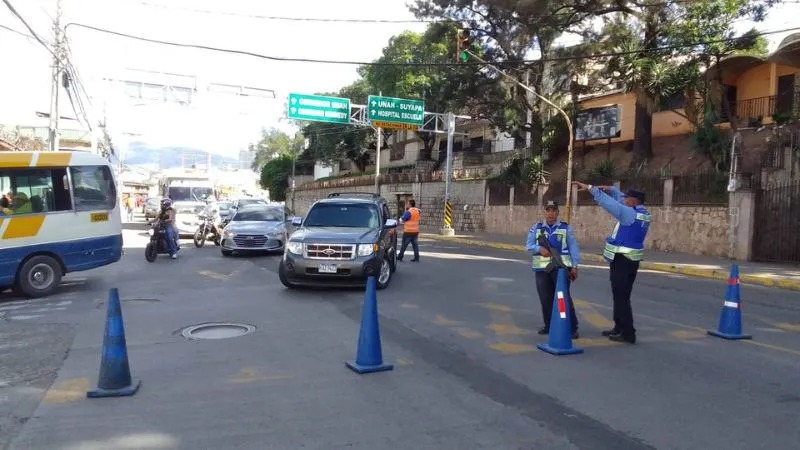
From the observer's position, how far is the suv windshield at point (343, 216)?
38.8 ft

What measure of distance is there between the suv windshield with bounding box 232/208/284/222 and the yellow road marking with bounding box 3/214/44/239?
26.8 feet

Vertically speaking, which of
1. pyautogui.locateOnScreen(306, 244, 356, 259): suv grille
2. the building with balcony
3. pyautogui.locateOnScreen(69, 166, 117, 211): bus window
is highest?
the building with balcony

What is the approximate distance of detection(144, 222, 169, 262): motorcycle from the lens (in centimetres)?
1645

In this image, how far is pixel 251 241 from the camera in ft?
57.0

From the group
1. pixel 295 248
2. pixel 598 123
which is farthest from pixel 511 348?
pixel 598 123

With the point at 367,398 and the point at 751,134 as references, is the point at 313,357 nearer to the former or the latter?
the point at 367,398

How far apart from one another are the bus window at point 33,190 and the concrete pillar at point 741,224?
1715cm

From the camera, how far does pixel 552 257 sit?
7297mm

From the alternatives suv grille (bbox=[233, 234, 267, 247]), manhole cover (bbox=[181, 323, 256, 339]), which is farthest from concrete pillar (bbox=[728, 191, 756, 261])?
manhole cover (bbox=[181, 323, 256, 339])

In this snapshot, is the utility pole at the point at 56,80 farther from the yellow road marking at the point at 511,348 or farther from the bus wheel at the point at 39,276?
the yellow road marking at the point at 511,348

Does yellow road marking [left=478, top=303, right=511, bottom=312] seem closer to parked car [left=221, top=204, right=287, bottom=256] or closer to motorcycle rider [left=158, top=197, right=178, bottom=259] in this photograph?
parked car [left=221, top=204, right=287, bottom=256]

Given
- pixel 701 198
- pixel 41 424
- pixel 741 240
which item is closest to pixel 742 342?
pixel 41 424

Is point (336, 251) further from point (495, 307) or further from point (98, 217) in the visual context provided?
point (98, 217)

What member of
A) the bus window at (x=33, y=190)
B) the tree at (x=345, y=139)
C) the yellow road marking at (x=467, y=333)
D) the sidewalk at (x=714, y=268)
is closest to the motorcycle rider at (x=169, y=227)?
the bus window at (x=33, y=190)
